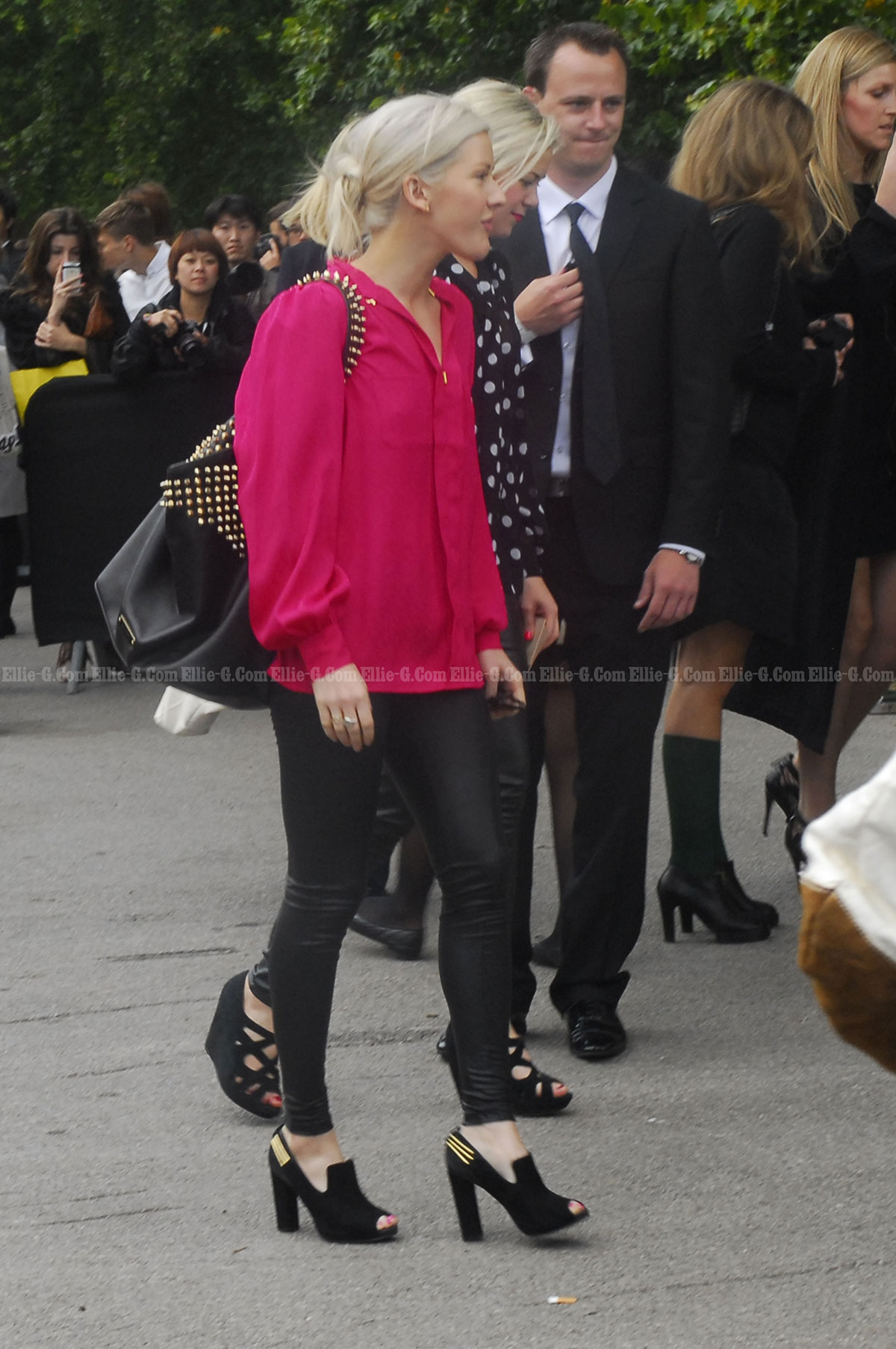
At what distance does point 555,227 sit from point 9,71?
28476mm

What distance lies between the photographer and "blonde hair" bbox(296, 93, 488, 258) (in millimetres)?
3377

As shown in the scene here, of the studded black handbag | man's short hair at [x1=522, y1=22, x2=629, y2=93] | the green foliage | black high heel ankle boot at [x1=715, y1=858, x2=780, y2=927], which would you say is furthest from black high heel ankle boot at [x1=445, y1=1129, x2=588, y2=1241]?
the green foliage

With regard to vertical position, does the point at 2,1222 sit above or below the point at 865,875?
below

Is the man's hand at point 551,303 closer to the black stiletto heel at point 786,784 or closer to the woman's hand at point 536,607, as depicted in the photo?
the woman's hand at point 536,607

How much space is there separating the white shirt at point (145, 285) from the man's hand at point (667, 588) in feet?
23.1

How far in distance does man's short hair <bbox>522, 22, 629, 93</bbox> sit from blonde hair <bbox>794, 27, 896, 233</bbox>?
1153mm

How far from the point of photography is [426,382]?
11.2 feet

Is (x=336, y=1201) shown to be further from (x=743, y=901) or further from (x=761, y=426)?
(x=761, y=426)

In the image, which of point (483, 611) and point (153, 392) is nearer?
point (483, 611)

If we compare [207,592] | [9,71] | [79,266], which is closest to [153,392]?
[79,266]

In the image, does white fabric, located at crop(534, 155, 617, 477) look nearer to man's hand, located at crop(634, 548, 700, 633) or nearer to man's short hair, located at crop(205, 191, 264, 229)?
man's hand, located at crop(634, 548, 700, 633)

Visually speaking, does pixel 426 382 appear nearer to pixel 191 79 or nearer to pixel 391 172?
pixel 391 172

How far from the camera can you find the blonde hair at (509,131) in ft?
13.0

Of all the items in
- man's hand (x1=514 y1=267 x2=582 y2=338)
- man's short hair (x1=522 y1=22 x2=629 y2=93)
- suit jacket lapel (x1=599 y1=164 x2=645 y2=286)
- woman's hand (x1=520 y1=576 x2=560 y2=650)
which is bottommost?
woman's hand (x1=520 y1=576 x2=560 y2=650)
